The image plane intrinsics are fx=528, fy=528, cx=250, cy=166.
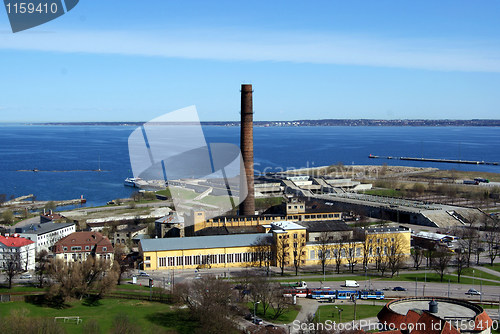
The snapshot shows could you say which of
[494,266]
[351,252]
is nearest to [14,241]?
[351,252]

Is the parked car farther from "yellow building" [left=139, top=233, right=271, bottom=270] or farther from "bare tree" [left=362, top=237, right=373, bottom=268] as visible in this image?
"yellow building" [left=139, top=233, right=271, bottom=270]

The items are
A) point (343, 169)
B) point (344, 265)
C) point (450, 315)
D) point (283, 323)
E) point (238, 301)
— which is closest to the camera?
point (450, 315)

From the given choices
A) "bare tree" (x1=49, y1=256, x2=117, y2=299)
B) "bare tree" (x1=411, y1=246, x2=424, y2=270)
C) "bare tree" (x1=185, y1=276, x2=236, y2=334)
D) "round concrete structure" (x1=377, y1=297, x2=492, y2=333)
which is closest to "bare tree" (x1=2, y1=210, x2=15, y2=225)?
"bare tree" (x1=49, y1=256, x2=117, y2=299)

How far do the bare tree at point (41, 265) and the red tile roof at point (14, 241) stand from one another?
3.89 ft

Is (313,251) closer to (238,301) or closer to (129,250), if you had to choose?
(238,301)

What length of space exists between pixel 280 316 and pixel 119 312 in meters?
6.95

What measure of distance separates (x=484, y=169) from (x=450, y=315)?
86.7 meters

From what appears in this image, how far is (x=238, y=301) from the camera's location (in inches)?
953

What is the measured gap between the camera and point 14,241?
31.2 meters

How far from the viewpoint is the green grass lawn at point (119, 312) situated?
69.9ft

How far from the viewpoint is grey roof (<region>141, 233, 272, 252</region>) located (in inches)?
1225

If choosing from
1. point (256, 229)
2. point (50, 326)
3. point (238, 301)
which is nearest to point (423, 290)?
point (238, 301)

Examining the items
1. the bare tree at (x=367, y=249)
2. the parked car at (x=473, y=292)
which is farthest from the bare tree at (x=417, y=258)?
the parked car at (x=473, y=292)

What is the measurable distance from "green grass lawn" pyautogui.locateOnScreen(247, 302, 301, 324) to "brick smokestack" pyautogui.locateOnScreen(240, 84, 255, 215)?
1508 centimetres
